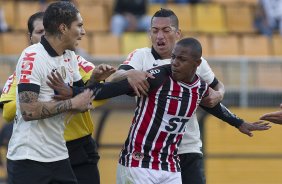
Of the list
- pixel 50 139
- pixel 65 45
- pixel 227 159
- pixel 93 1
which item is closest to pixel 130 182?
pixel 50 139

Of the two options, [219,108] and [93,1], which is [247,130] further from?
[93,1]

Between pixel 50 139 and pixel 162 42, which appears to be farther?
pixel 162 42

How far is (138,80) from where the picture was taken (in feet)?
23.0

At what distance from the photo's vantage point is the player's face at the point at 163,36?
774 centimetres

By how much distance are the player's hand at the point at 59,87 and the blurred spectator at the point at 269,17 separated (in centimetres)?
1000

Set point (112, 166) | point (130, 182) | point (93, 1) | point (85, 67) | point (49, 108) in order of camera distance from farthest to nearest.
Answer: point (93, 1) < point (112, 166) < point (85, 67) < point (130, 182) < point (49, 108)

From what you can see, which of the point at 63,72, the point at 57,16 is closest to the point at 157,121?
the point at 63,72

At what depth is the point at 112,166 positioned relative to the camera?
39.7ft

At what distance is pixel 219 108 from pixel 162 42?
2.60ft

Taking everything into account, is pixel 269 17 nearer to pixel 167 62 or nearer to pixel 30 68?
pixel 167 62

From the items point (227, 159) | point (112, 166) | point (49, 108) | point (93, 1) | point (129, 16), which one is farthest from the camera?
point (93, 1)

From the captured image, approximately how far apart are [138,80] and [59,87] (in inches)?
25.3

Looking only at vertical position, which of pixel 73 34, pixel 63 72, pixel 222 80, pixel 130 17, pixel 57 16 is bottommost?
pixel 222 80

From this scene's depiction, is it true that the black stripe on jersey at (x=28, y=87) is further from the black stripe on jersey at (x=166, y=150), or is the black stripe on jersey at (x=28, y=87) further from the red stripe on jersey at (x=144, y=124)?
the black stripe on jersey at (x=166, y=150)
